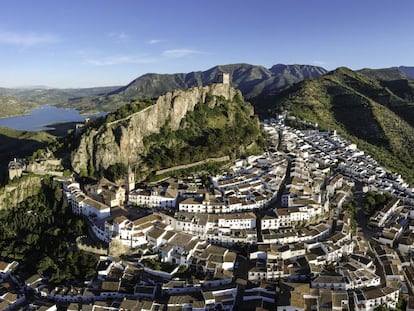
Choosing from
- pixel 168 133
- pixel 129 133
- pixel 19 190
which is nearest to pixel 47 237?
pixel 19 190

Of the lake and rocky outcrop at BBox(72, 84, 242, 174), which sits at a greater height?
rocky outcrop at BBox(72, 84, 242, 174)

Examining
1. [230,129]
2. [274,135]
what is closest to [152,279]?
[230,129]

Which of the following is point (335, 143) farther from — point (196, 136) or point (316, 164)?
point (196, 136)

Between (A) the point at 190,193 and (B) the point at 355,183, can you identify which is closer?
(A) the point at 190,193

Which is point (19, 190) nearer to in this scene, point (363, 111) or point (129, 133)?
point (129, 133)

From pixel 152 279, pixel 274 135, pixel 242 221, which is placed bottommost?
pixel 152 279

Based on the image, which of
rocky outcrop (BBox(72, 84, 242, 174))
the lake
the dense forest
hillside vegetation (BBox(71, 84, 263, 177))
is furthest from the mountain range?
the lake

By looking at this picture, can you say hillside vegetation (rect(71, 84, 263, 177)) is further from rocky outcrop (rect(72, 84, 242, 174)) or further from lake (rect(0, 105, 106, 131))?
lake (rect(0, 105, 106, 131))
